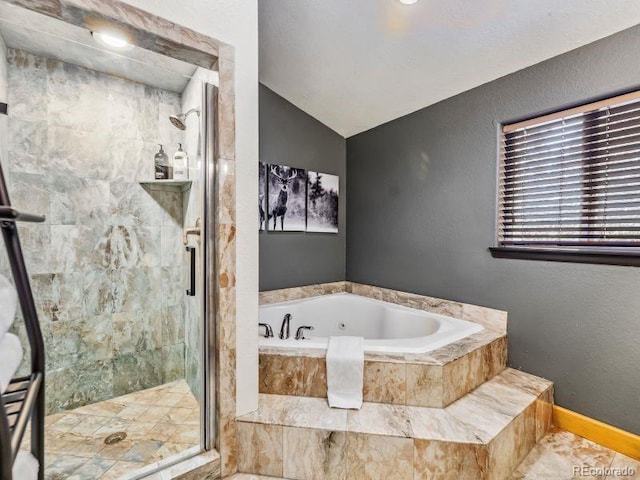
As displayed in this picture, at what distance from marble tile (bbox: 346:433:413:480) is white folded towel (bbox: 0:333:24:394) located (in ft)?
4.32

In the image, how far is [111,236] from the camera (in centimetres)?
229

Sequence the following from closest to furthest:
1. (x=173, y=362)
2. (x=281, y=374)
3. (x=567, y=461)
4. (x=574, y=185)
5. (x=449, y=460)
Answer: (x=449, y=460)
(x=567, y=461)
(x=281, y=374)
(x=574, y=185)
(x=173, y=362)

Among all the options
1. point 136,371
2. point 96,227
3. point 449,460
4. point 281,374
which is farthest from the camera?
point 136,371

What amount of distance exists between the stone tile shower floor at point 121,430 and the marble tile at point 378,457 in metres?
0.82

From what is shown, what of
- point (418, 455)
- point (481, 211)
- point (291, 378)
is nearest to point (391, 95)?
point (481, 211)

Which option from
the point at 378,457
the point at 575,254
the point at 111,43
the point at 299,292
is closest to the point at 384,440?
the point at 378,457

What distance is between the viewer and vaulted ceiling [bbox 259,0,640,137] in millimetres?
1719

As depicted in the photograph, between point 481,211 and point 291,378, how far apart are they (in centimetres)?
174

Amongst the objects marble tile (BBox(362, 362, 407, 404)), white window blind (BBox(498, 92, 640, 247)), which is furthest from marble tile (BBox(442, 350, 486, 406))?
white window blind (BBox(498, 92, 640, 247))

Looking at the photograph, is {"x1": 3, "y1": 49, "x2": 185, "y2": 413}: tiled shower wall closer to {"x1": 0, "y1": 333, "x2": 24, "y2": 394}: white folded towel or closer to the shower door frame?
the shower door frame

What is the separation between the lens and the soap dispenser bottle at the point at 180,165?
2252 mm

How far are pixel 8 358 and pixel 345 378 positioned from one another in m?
1.43

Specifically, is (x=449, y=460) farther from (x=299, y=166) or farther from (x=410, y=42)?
(x=299, y=166)

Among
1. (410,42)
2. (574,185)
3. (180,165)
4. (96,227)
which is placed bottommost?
(96,227)
